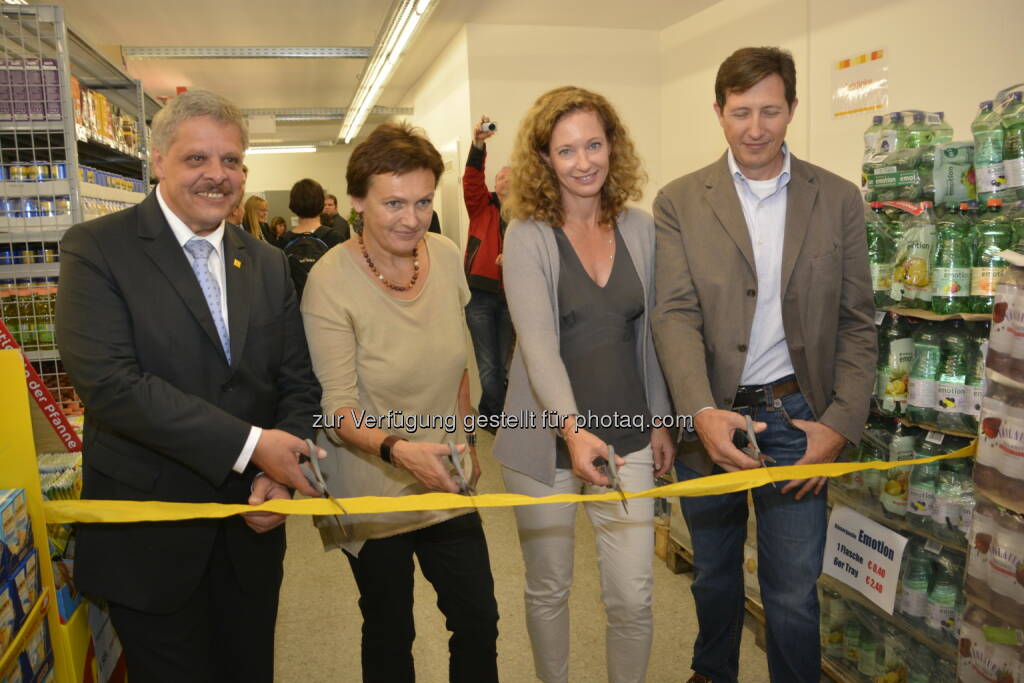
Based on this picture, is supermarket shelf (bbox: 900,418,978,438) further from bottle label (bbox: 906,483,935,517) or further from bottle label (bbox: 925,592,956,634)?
bottle label (bbox: 925,592,956,634)

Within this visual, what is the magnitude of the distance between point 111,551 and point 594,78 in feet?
19.8

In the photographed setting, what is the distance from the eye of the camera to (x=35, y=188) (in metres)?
2.90

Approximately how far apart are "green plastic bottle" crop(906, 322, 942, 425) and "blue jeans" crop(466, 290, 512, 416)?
338 centimetres

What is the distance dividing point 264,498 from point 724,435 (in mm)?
1128

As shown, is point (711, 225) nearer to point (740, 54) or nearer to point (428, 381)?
point (740, 54)

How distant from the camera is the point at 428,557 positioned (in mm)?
1931

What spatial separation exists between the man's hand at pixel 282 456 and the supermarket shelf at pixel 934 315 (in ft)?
5.94

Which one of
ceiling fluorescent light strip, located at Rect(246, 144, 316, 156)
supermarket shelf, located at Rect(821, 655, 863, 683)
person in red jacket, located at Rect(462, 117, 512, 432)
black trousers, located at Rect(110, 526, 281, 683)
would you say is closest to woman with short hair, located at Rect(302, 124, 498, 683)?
black trousers, located at Rect(110, 526, 281, 683)

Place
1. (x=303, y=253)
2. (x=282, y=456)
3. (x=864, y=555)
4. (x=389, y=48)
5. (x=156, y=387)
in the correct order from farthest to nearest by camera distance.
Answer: (x=389, y=48), (x=303, y=253), (x=864, y=555), (x=282, y=456), (x=156, y=387)

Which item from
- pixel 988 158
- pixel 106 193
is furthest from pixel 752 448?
pixel 106 193

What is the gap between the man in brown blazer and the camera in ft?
6.36

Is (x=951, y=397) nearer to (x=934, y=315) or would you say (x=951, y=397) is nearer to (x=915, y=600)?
(x=934, y=315)

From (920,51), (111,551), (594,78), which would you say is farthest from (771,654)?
(594,78)

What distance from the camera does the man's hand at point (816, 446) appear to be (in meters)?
1.97
